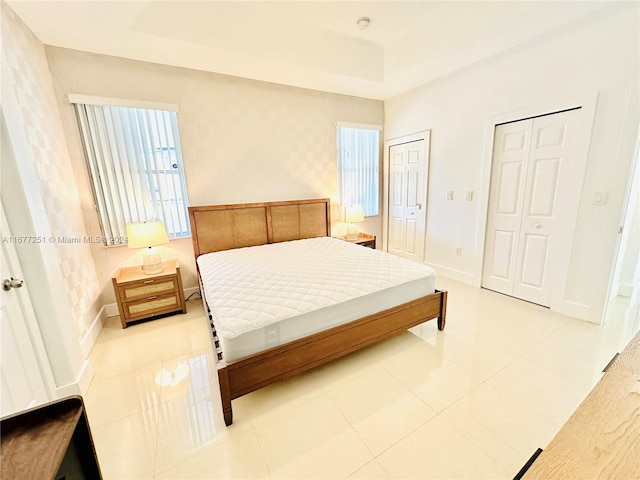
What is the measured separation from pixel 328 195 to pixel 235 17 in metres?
2.28

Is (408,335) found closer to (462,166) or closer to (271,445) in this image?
(271,445)

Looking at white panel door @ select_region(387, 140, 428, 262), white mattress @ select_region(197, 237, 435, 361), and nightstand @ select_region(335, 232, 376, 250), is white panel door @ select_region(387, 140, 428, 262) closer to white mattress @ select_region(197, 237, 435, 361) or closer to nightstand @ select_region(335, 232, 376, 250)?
nightstand @ select_region(335, 232, 376, 250)

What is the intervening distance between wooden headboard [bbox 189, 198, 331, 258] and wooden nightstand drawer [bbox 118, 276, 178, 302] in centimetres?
48

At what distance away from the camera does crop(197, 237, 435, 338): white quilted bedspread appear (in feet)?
5.38

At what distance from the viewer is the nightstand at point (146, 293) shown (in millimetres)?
2504

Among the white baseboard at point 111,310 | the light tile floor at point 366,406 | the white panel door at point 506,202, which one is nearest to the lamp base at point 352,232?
the white panel door at point 506,202

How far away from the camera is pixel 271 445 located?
1390 mm

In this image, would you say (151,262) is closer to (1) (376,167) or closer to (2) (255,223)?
(2) (255,223)

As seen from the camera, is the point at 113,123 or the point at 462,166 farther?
the point at 462,166

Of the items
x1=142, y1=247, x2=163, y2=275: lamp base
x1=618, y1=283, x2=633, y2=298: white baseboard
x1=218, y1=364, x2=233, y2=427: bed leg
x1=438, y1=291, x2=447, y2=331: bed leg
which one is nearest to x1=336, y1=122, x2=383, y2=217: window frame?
x1=438, y1=291, x2=447, y2=331: bed leg

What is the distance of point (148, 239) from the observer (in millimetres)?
2564

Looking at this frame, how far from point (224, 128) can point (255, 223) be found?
3.90ft

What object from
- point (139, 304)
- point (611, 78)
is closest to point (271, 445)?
point (139, 304)

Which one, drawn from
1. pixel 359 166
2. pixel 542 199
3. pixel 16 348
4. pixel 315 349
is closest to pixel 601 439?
pixel 315 349
